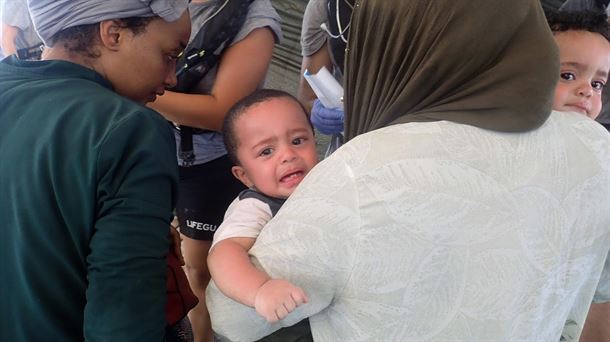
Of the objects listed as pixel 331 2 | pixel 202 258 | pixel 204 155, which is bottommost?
pixel 202 258

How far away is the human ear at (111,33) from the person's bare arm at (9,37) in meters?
1.26

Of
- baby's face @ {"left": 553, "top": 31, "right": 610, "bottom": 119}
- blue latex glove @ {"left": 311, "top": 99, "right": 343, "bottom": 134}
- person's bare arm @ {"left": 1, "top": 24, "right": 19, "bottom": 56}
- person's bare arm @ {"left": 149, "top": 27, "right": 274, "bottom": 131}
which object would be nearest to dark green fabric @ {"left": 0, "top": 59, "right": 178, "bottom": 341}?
person's bare arm @ {"left": 149, "top": 27, "right": 274, "bottom": 131}

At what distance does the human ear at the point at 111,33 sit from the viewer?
2.82ft

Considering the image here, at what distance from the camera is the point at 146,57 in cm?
91

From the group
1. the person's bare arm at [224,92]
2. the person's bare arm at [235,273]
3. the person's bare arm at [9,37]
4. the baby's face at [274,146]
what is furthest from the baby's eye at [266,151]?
the person's bare arm at [9,37]

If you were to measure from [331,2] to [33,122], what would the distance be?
120 centimetres

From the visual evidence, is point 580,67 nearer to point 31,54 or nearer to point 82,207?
point 82,207

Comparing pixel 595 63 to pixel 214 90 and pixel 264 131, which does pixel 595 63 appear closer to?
pixel 264 131

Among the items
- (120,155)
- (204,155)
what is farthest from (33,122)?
(204,155)

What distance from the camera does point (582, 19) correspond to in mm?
1254

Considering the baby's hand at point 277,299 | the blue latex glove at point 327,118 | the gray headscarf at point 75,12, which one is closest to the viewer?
the baby's hand at point 277,299

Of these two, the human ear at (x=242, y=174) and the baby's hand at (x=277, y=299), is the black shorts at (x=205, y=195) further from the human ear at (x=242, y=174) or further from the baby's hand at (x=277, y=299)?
the baby's hand at (x=277, y=299)

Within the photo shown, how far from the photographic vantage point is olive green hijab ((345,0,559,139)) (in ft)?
2.31

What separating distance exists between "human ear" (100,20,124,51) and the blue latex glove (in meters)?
0.79
